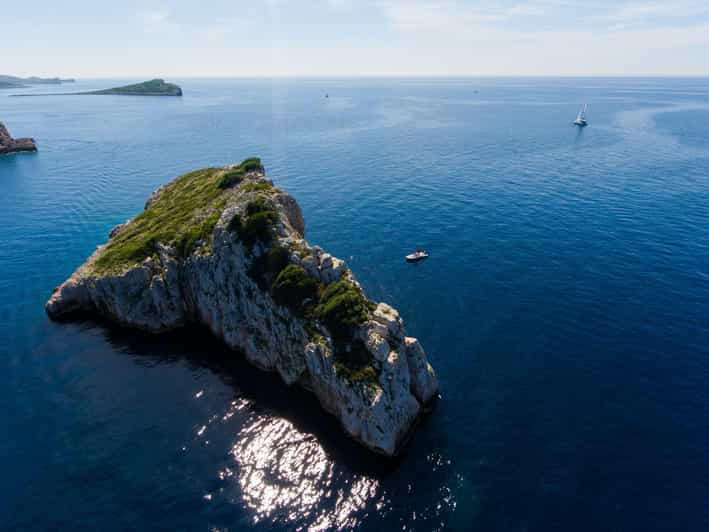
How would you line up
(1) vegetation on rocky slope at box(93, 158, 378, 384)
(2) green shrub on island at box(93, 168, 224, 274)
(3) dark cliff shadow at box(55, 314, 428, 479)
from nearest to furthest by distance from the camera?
(3) dark cliff shadow at box(55, 314, 428, 479) → (1) vegetation on rocky slope at box(93, 158, 378, 384) → (2) green shrub on island at box(93, 168, 224, 274)

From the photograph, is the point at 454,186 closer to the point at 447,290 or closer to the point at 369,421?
the point at 447,290

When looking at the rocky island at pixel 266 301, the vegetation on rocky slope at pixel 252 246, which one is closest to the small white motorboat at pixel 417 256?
the rocky island at pixel 266 301

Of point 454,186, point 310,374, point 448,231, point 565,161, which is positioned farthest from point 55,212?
point 565,161

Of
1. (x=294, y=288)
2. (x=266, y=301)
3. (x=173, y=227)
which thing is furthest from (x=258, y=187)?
(x=294, y=288)

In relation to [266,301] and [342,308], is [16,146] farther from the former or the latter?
[342,308]

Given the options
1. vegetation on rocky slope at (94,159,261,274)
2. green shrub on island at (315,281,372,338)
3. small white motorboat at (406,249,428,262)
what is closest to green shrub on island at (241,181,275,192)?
vegetation on rocky slope at (94,159,261,274)

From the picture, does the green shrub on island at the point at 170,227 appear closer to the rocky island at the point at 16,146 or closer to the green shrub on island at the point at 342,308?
the green shrub on island at the point at 342,308

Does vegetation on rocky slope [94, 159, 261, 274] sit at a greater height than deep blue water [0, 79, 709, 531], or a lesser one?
greater

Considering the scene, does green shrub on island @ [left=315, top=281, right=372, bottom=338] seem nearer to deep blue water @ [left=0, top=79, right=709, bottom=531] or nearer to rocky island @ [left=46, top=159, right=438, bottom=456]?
rocky island @ [left=46, top=159, right=438, bottom=456]
